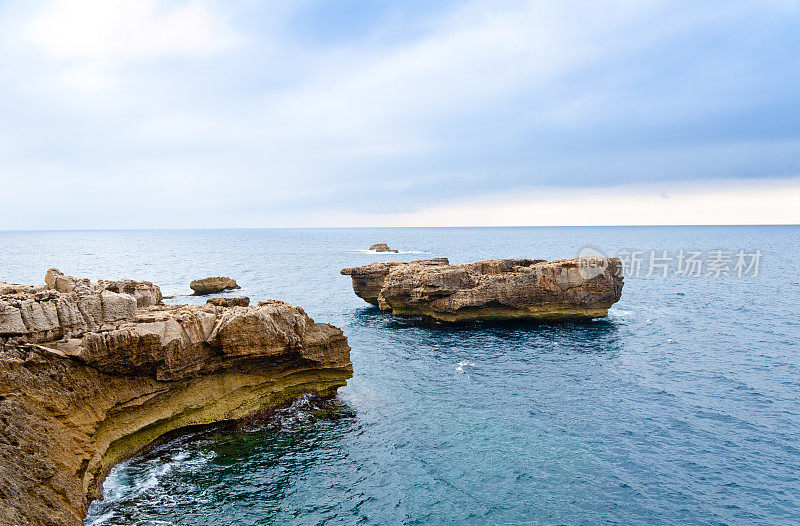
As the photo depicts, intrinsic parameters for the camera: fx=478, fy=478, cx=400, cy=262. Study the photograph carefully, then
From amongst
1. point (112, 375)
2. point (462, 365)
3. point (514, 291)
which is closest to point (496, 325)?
point (514, 291)

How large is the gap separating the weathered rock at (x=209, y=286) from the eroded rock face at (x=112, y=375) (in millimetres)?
45647

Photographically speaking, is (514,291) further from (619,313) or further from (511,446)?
(511,446)

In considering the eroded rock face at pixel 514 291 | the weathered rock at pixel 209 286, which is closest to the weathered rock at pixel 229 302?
the eroded rock face at pixel 514 291

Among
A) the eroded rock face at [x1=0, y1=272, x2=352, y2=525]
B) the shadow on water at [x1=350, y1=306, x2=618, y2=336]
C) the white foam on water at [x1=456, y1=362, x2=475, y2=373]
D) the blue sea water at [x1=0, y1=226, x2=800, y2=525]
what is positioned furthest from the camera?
the shadow on water at [x1=350, y1=306, x2=618, y2=336]

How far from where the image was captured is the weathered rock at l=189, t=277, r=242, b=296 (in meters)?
73.2

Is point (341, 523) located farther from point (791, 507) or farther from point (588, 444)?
point (791, 507)

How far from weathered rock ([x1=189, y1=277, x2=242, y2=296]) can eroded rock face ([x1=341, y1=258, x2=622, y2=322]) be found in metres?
33.2

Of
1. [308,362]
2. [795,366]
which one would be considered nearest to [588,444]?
[308,362]

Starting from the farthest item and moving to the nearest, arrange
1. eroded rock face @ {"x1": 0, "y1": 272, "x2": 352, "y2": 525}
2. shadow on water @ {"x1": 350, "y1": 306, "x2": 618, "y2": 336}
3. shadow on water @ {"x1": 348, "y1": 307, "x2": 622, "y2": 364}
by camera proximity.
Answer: shadow on water @ {"x1": 350, "y1": 306, "x2": 618, "y2": 336} → shadow on water @ {"x1": 348, "y1": 307, "x2": 622, "y2": 364} → eroded rock face @ {"x1": 0, "y1": 272, "x2": 352, "y2": 525}

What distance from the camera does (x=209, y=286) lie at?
243ft

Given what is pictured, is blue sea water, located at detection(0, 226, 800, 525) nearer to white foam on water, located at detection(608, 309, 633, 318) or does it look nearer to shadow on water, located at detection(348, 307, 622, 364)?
shadow on water, located at detection(348, 307, 622, 364)

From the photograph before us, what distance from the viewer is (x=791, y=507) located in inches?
783

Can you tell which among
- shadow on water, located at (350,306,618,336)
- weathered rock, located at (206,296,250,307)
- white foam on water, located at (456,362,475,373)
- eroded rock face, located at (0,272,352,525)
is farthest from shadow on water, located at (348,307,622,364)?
eroded rock face, located at (0,272,352,525)

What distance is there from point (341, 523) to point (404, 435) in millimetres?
7967
